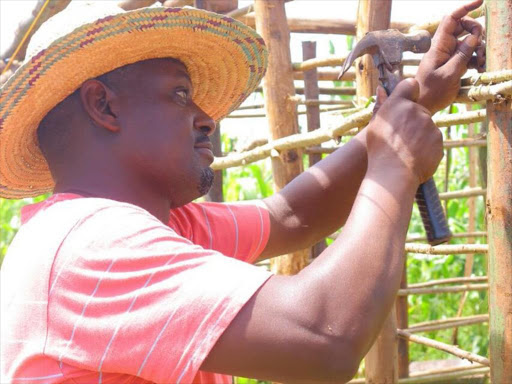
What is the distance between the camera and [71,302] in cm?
140

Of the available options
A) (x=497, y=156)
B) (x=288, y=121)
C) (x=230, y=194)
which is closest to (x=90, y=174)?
(x=497, y=156)

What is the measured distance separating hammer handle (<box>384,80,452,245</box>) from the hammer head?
0.18 ft

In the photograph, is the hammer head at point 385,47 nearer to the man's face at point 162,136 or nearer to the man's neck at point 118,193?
the man's face at point 162,136

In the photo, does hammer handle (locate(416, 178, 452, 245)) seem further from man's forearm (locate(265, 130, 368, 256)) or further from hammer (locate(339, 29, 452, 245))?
→ man's forearm (locate(265, 130, 368, 256))

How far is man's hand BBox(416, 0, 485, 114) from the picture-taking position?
1.80 metres

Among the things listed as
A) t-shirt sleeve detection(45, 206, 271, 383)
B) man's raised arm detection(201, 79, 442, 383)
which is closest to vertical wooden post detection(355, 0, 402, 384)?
man's raised arm detection(201, 79, 442, 383)

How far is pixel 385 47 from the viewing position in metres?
1.73

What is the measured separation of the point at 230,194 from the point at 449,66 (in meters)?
5.88

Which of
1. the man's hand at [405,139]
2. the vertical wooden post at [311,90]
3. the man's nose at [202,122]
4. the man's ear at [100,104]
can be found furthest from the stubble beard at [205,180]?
the vertical wooden post at [311,90]

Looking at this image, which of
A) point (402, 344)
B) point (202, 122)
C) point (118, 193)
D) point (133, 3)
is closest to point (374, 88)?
point (202, 122)

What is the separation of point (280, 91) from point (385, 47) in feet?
6.18

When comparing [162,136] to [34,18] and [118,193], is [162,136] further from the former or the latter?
[34,18]

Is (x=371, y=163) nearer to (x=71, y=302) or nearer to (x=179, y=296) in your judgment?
(x=179, y=296)

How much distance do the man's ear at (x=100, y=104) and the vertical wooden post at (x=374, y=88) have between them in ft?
4.44
